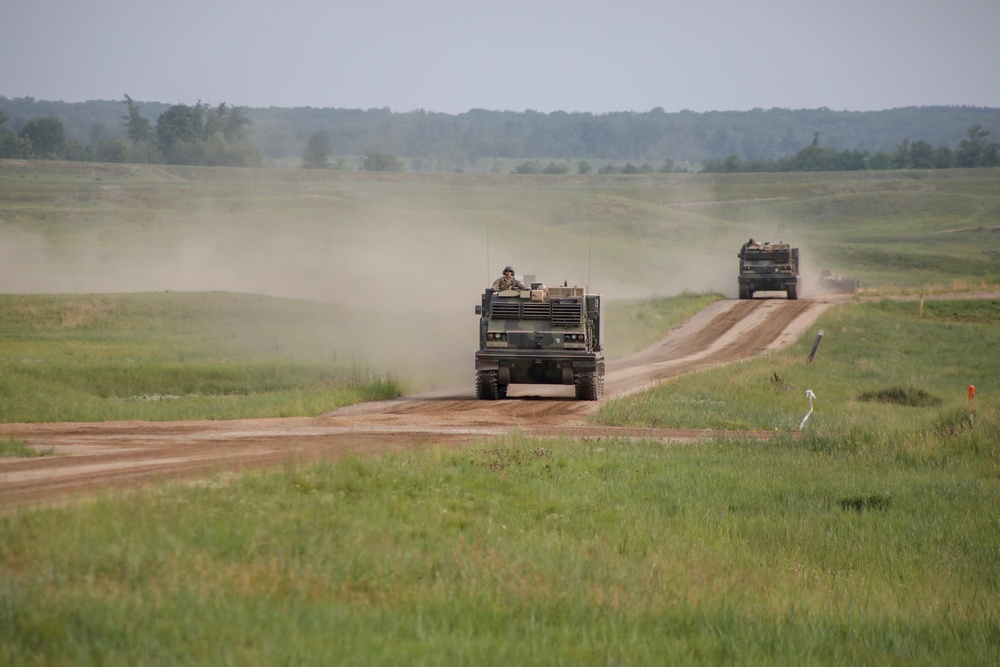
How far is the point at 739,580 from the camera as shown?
1278cm

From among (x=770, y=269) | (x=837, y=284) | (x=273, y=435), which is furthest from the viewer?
(x=837, y=284)

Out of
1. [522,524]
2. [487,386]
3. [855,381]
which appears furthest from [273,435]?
[855,381]

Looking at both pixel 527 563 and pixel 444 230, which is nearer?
pixel 527 563

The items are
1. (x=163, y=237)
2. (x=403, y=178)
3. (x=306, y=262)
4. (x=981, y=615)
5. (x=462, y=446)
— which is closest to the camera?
(x=981, y=615)

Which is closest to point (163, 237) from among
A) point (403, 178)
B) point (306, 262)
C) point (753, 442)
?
point (306, 262)

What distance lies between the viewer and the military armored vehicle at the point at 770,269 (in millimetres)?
63188

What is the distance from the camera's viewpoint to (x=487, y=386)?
29.5 metres

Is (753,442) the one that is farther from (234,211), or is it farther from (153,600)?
(234,211)

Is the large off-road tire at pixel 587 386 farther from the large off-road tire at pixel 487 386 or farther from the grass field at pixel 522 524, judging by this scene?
the large off-road tire at pixel 487 386

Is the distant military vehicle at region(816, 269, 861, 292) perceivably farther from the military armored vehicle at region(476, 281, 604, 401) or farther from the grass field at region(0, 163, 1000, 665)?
the military armored vehicle at region(476, 281, 604, 401)

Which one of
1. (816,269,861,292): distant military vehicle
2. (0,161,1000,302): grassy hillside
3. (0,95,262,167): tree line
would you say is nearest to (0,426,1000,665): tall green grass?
(0,161,1000,302): grassy hillside

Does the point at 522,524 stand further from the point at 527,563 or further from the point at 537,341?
the point at 537,341

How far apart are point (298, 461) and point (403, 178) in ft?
460

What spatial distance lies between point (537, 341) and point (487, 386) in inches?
72.4
